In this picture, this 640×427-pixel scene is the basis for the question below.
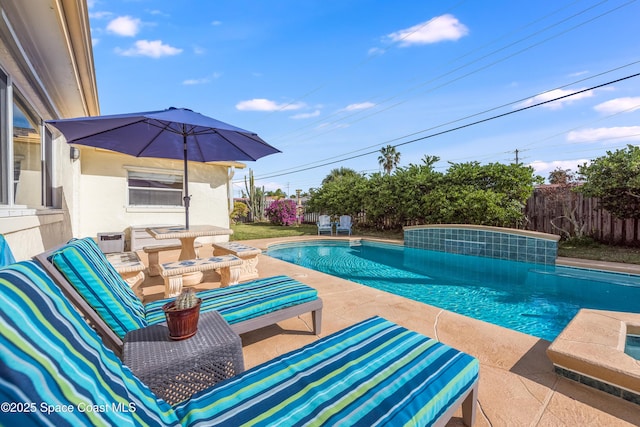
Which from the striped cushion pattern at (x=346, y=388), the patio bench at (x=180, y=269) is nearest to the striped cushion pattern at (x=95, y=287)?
the striped cushion pattern at (x=346, y=388)

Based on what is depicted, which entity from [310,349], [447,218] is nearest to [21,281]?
[310,349]

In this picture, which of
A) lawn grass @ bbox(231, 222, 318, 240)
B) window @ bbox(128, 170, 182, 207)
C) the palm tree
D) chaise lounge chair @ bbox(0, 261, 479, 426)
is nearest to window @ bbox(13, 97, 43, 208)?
chaise lounge chair @ bbox(0, 261, 479, 426)

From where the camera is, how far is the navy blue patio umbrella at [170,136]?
11.0 feet

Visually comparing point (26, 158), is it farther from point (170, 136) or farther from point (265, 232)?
point (265, 232)

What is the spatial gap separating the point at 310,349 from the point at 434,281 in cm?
536

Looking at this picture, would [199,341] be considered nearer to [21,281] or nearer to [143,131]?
[21,281]

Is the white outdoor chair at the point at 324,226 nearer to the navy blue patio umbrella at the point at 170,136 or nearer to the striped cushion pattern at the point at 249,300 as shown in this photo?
the navy blue patio umbrella at the point at 170,136

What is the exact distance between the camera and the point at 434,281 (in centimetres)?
630

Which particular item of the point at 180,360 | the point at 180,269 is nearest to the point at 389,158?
the point at 180,269

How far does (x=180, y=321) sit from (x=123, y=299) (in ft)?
2.41

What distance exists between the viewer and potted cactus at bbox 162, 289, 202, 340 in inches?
64.2

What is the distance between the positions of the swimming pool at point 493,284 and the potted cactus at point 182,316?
4.21m

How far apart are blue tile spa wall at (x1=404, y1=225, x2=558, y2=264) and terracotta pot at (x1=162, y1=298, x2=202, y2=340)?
8.88 metres

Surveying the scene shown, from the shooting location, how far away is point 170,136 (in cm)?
473
